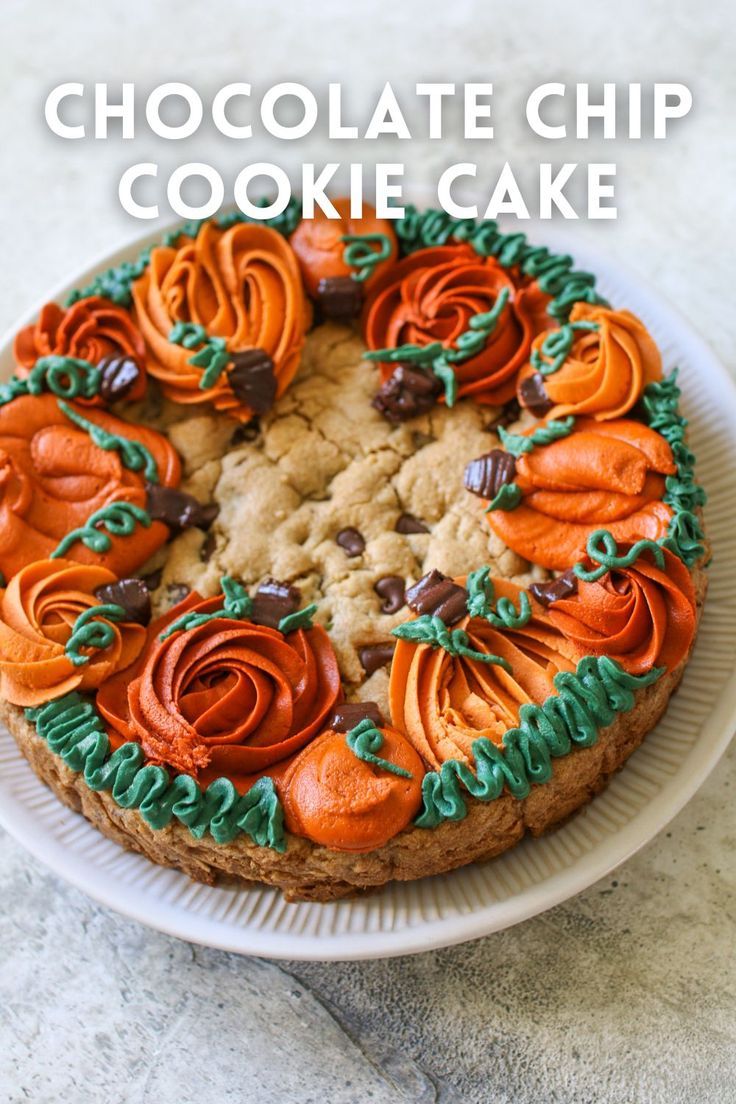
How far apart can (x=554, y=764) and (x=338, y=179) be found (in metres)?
2.20

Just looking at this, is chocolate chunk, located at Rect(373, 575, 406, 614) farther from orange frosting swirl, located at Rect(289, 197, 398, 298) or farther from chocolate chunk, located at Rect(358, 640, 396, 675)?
orange frosting swirl, located at Rect(289, 197, 398, 298)

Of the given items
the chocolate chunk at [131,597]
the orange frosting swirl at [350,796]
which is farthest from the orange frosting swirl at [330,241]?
the orange frosting swirl at [350,796]

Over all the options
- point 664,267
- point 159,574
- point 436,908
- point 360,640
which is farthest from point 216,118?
point 436,908

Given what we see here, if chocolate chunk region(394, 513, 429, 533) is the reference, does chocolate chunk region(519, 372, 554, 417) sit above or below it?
above

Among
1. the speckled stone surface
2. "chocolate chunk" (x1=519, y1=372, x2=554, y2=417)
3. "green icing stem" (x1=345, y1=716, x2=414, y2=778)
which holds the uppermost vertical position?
"chocolate chunk" (x1=519, y1=372, x2=554, y2=417)

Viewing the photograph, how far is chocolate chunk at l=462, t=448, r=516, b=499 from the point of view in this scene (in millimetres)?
3371

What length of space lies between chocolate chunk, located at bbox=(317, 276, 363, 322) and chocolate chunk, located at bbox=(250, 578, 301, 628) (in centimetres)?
95

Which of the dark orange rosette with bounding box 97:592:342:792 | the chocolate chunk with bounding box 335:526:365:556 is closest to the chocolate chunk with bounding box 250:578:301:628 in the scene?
the dark orange rosette with bounding box 97:592:342:792

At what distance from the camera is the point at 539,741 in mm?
2912

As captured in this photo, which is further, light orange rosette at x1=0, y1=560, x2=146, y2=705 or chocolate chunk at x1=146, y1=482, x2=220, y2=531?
chocolate chunk at x1=146, y1=482, x2=220, y2=531

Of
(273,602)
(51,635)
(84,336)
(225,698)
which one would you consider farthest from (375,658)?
(84,336)

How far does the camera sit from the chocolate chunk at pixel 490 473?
3371mm

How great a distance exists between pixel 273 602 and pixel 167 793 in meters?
0.61

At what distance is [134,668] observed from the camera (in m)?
3.19
